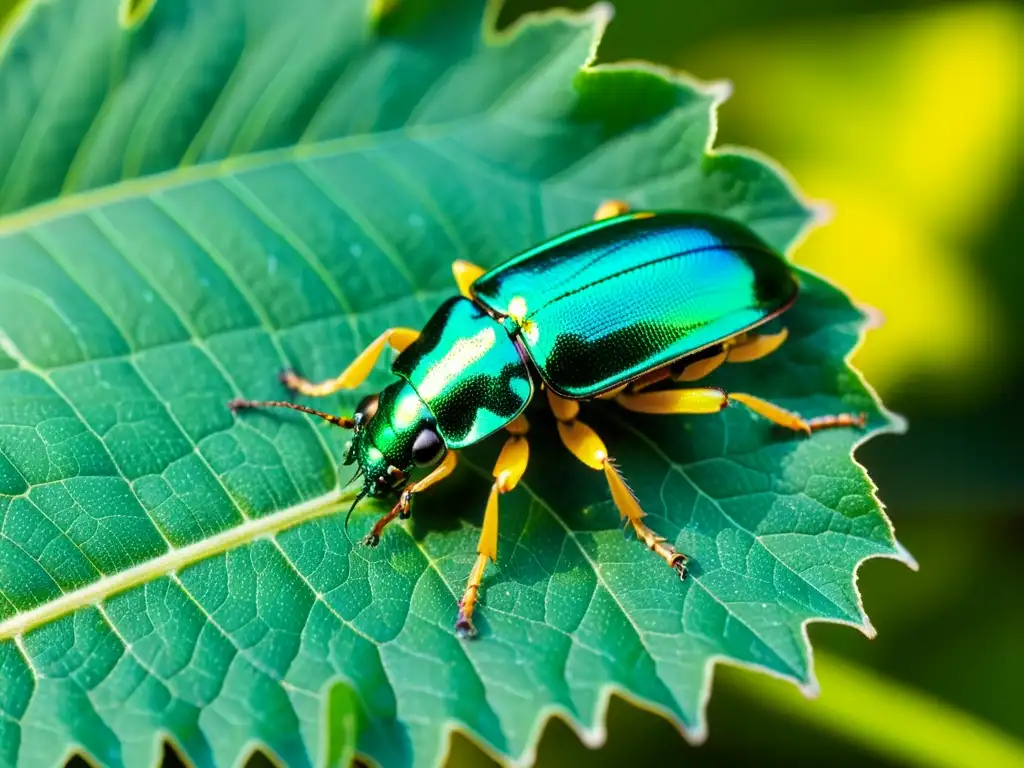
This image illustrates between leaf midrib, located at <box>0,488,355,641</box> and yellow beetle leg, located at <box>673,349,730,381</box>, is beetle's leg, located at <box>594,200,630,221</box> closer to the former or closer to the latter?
yellow beetle leg, located at <box>673,349,730,381</box>

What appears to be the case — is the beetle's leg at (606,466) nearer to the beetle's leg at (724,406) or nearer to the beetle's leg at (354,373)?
the beetle's leg at (724,406)

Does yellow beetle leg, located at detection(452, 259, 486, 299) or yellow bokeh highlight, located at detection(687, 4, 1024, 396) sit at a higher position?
yellow bokeh highlight, located at detection(687, 4, 1024, 396)

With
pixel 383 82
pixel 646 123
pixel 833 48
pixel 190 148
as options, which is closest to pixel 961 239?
pixel 833 48

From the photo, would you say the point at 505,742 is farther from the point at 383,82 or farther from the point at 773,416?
the point at 383,82

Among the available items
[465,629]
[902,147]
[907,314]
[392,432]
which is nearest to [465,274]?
[392,432]

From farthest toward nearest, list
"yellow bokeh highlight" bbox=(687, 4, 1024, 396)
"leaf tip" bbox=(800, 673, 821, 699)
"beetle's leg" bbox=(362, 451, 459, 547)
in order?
"yellow bokeh highlight" bbox=(687, 4, 1024, 396)
"beetle's leg" bbox=(362, 451, 459, 547)
"leaf tip" bbox=(800, 673, 821, 699)

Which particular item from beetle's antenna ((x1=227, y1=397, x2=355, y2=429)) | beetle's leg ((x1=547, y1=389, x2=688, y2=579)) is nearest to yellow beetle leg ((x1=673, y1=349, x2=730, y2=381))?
beetle's leg ((x1=547, y1=389, x2=688, y2=579))
